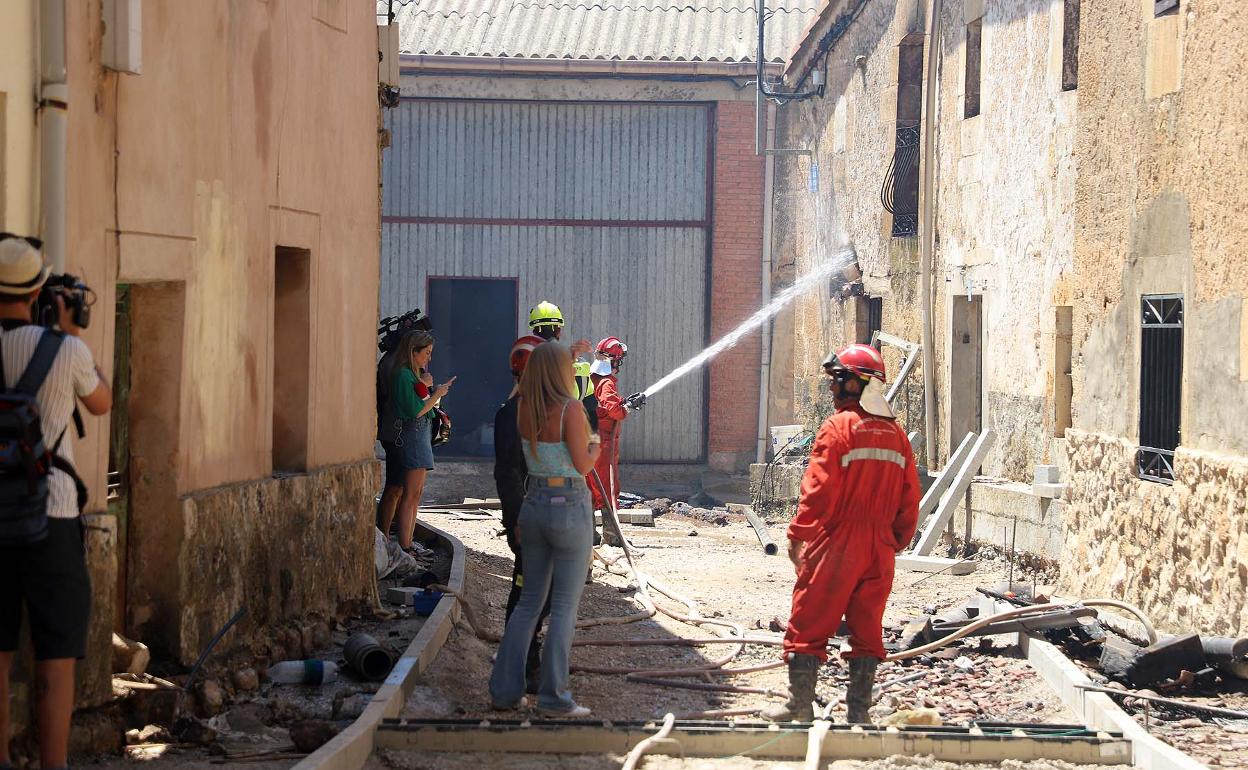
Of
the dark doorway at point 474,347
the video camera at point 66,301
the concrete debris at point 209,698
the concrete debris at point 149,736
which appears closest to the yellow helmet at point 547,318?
the concrete debris at point 209,698

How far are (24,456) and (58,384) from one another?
273 mm

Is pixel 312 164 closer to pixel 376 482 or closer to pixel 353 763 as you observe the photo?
pixel 376 482

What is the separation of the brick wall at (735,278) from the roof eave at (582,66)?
56 centimetres

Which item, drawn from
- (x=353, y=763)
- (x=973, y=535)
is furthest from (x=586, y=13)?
(x=353, y=763)

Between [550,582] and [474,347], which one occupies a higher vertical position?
[474,347]

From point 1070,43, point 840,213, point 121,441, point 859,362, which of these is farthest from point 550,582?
point 840,213

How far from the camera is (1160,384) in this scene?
9.94 m

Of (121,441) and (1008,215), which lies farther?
(1008,215)

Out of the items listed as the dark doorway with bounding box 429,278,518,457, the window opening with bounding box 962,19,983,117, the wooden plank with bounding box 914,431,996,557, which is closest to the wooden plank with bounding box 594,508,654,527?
the wooden plank with bounding box 914,431,996,557

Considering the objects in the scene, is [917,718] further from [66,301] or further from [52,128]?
[52,128]

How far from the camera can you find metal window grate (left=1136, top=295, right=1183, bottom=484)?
9672 millimetres

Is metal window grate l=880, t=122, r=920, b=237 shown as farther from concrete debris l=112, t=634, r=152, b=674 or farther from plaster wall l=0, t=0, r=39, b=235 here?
plaster wall l=0, t=0, r=39, b=235

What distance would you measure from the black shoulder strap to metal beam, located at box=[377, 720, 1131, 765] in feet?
7.43

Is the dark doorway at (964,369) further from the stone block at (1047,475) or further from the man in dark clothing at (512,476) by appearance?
the man in dark clothing at (512,476)
